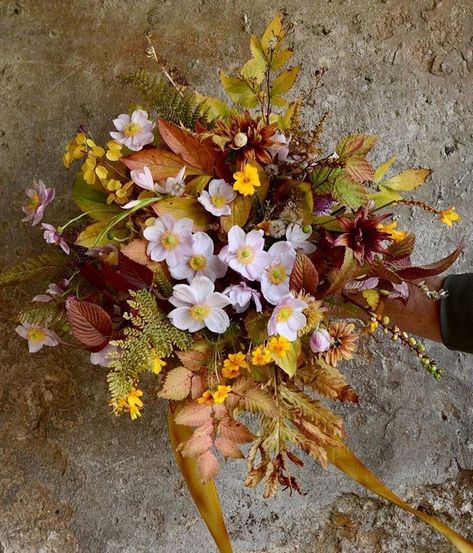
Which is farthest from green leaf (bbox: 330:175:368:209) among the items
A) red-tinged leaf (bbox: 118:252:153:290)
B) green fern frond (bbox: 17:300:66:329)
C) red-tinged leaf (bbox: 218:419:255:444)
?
→ green fern frond (bbox: 17:300:66:329)

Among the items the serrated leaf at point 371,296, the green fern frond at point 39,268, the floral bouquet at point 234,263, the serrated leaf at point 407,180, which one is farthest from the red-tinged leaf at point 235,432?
the serrated leaf at point 407,180

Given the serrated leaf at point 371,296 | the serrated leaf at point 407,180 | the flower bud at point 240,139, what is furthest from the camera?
the serrated leaf at point 407,180

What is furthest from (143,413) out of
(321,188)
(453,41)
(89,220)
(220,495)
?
(453,41)

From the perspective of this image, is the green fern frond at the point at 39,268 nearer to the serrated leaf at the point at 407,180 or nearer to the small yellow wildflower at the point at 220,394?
the small yellow wildflower at the point at 220,394

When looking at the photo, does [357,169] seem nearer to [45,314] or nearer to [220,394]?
[220,394]

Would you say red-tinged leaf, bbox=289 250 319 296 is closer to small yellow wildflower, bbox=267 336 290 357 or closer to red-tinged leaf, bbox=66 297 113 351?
small yellow wildflower, bbox=267 336 290 357

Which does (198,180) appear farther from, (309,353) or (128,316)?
(309,353)

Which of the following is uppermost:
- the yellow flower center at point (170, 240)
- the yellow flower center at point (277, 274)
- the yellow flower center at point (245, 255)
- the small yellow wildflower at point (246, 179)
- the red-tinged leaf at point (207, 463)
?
the small yellow wildflower at point (246, 179)
